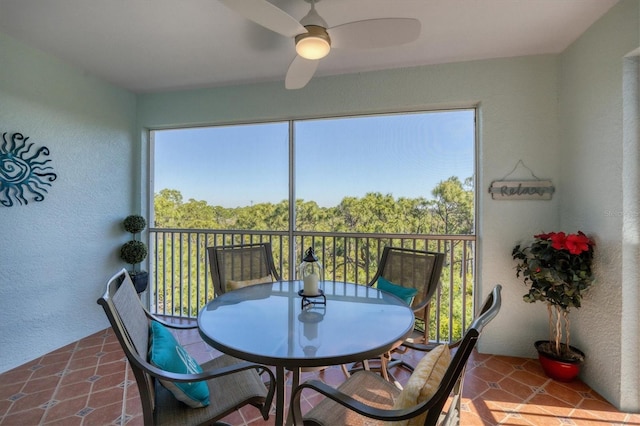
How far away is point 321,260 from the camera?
11.0 ft

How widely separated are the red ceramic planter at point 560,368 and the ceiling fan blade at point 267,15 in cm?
291

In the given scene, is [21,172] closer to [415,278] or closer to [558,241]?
[415,278]

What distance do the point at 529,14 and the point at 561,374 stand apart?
264cm

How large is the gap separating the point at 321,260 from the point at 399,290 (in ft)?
4.18

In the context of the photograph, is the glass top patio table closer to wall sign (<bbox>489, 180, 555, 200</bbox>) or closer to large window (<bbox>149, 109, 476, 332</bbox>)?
large window (<bbox>149, 109, 476, 332</bbox>)

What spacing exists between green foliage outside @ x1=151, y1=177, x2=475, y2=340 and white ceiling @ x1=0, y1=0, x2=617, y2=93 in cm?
123

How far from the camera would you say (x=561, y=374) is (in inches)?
89.7

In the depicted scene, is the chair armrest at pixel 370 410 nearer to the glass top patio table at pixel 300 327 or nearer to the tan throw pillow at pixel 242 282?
the glass top patio table at pixel 300 327

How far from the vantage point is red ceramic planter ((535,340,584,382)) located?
2.25 m

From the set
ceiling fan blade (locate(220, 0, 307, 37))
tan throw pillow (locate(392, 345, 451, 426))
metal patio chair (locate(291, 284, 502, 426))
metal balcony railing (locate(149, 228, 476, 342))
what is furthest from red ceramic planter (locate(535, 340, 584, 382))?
ceiling fan blade (locate(220, 0, 307, 37))

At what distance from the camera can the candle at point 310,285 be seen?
178 centimetres

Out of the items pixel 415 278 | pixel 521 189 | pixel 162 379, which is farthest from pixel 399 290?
pixel 162 379

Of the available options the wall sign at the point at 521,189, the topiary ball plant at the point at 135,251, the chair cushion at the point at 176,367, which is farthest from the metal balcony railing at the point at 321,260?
the chair cushion at the point at 176,367

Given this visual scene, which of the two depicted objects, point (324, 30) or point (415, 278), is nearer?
point (324, 30)
